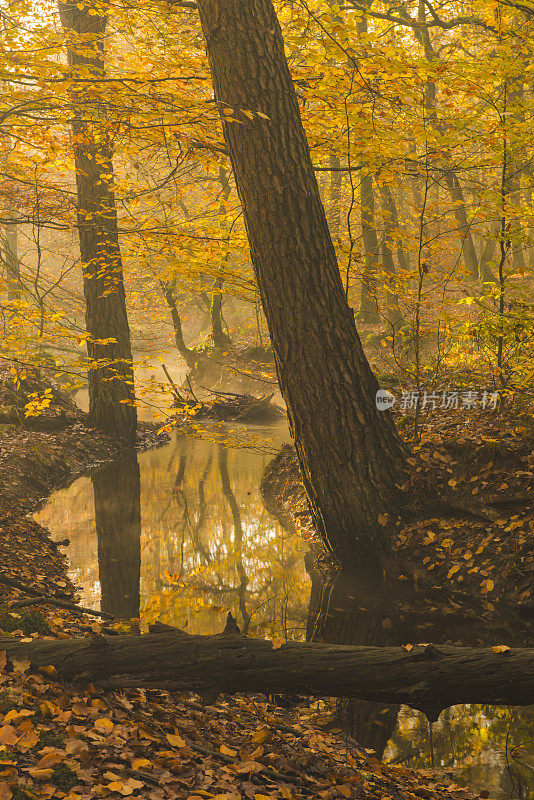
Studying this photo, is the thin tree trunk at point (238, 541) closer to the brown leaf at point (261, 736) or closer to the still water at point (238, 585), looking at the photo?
the still water at point (238, 585)

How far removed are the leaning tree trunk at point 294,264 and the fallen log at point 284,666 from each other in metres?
2.63

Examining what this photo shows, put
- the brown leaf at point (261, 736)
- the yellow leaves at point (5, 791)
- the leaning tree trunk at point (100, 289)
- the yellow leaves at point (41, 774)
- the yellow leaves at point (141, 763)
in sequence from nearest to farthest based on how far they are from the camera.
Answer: the yellow leaves at point (5, 791)
the yellow leaves at point (41, 774)
the yellow leaves at point (141, 763)
the brown leaf at point (261, 736)
the leaning tree trunk at point (100, 289)

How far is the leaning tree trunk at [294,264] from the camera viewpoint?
17.6 feet

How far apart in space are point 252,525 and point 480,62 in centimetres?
597

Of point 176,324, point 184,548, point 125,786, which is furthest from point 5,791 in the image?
point 176,324

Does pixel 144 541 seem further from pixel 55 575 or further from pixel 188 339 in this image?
pixel 188 339

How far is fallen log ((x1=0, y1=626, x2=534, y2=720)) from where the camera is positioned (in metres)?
2.86

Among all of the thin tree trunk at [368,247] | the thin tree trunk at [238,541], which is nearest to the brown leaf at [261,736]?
the thin tree trunk at [238,541]

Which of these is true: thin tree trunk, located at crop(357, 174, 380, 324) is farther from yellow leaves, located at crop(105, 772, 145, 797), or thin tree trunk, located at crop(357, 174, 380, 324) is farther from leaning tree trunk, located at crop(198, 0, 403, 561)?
yellow leaves, located at crop(105, 772, 145, 797)

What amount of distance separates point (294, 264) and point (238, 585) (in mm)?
3257

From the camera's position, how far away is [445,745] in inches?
139

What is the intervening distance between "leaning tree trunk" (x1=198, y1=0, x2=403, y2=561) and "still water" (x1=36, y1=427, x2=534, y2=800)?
3.53 feet

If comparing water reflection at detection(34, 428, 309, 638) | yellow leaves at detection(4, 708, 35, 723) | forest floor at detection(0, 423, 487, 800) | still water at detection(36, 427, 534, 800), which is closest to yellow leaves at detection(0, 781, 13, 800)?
forest floor at detection(0, 423, 487, 800)

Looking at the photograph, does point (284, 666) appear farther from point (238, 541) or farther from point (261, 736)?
point (238, 541)
